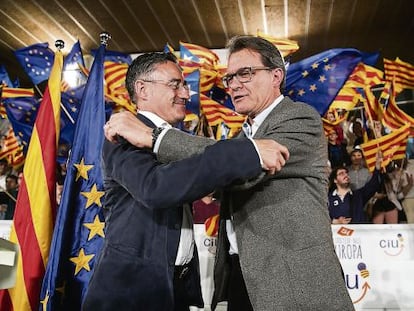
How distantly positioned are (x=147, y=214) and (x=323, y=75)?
3.19 metres

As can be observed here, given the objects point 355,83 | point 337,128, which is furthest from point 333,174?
point 355,83

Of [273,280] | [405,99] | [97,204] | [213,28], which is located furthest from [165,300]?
[405,99]

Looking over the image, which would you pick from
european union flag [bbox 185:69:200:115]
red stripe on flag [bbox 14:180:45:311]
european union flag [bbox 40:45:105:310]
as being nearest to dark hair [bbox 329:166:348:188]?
european union flag [bbox 185:69:200:115]

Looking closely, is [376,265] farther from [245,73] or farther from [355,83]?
[355,83]

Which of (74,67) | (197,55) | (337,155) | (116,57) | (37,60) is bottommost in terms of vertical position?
(337,155)

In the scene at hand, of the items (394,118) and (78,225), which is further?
(394,118)

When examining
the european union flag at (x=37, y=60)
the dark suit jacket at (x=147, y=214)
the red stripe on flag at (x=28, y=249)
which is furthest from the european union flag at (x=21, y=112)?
the dark suit jacket at (x=147, y=214)

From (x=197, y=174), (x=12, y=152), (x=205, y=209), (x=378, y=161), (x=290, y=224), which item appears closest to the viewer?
(x=197, y=174)

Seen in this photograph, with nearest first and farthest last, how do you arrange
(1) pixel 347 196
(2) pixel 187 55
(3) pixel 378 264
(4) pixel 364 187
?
(3) pixel 378 264
(1) pixel 347 196
(4) pixel 364 187
(2) pixel 187 55

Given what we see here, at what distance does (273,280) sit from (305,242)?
14 centimetres

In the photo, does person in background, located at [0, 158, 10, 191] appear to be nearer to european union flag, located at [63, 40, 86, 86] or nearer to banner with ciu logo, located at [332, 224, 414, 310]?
european union flag, located at [63, 40, 86, 86]

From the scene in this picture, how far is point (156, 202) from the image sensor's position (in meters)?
1.25

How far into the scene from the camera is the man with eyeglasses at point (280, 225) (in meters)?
1.28

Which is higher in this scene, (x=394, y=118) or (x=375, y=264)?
(x=394, y=118)
